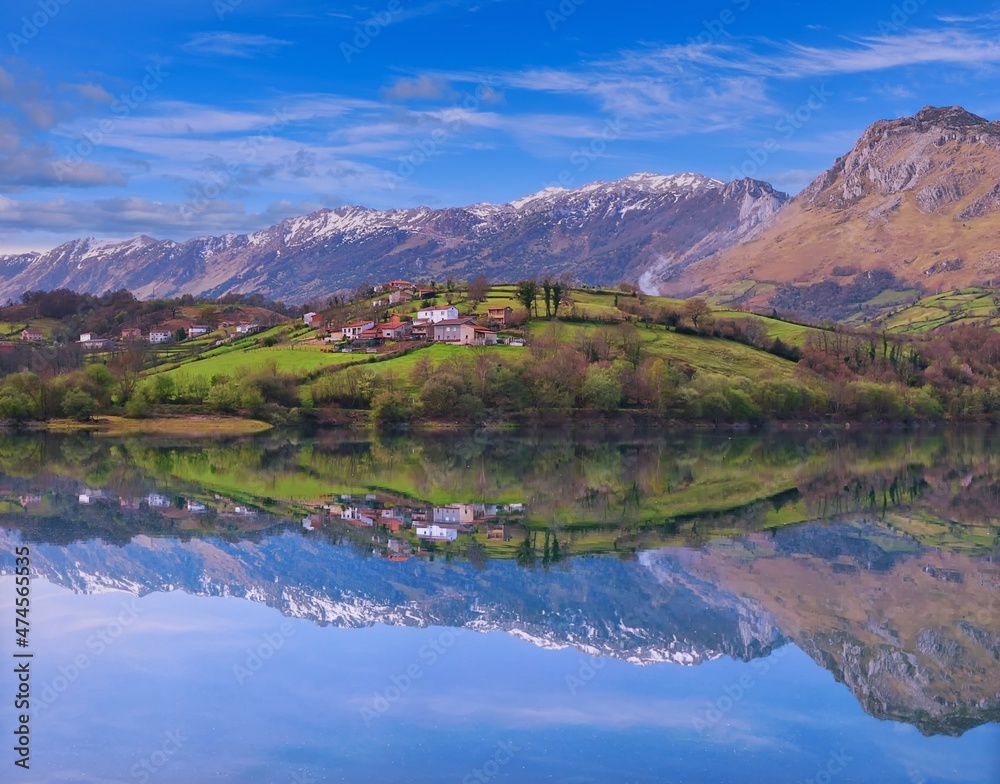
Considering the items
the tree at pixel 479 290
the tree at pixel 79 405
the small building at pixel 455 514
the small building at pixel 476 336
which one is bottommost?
the small building at pixel 455 514

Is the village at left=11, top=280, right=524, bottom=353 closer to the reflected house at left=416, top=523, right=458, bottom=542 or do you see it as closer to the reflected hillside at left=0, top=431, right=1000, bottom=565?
the reflected hillside at left=0, top=431, right=1000, bottom=565

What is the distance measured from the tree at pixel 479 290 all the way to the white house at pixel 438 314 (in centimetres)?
684

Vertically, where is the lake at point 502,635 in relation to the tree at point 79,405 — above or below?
below

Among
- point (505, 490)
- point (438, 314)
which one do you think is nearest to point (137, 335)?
point (438, 314)

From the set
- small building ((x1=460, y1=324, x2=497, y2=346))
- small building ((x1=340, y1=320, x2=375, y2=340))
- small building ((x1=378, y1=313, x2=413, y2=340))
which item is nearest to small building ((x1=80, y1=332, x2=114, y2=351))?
A: small building ((x1=340, y1=320, x2=375, y2=340))

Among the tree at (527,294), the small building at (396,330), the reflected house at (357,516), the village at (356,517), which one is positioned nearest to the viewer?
the village at (356,517)

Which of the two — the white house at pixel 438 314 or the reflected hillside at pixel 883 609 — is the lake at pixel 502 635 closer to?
the reflected hillside at pixel 883 609

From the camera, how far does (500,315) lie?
12131cm

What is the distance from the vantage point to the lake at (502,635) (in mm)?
14898

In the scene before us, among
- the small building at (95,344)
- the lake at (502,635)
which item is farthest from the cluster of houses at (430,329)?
the lake at (502,635)

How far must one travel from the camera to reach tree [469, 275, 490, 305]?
134500mm

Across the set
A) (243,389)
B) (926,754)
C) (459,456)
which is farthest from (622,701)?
(243,389)

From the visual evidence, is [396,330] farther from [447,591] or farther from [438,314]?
[447,591]

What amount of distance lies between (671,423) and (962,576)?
7375 cm
